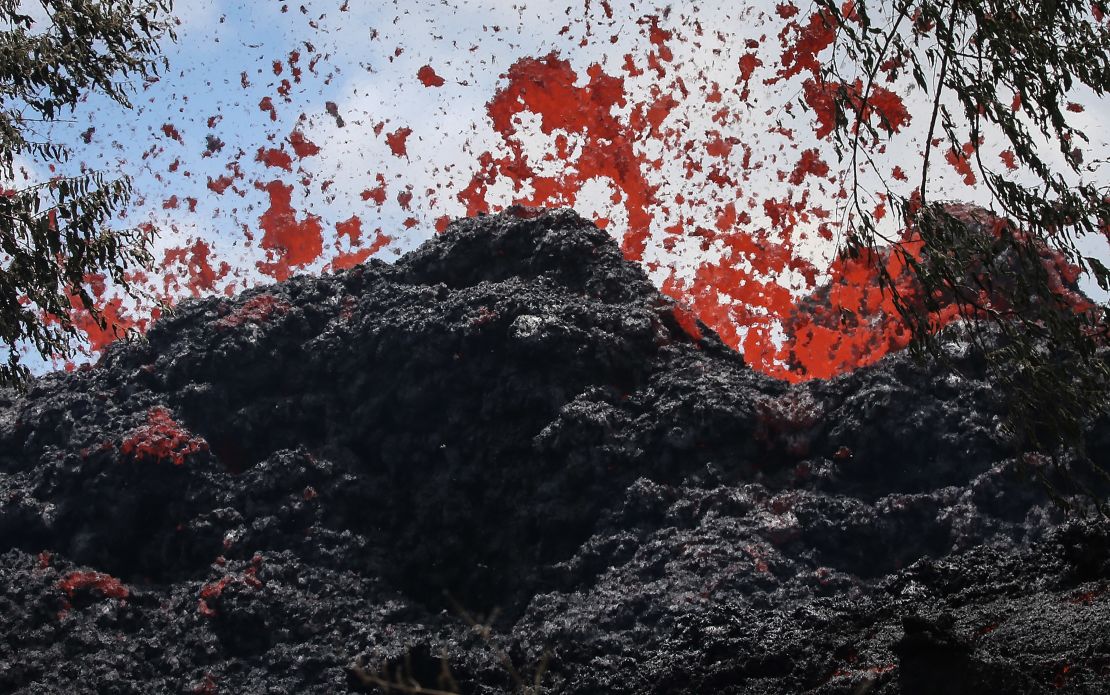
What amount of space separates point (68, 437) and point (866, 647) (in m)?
17.9

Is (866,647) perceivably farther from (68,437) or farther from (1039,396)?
(68,437)

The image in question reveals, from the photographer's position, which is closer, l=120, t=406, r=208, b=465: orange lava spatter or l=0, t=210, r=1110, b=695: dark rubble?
l=0, t=210, r=1110, b=695: dark rubble

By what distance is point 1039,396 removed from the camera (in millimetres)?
10812

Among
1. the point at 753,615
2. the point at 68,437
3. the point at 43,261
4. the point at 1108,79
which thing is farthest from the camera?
the point at 68,437

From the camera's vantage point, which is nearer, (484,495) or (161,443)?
(484,495)

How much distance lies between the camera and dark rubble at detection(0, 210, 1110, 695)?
65.3 ft

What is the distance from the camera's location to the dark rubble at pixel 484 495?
19906mm

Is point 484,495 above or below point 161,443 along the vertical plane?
below

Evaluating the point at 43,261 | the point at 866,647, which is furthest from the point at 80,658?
the point at 866,647

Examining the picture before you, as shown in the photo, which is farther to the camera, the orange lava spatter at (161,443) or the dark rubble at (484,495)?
the orange lava spatter at (161,443)

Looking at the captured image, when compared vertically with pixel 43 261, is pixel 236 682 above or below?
below

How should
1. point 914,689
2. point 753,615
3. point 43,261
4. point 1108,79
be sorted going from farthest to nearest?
point 753,615 < point 43,261 < point 914,689 < point 1108,79

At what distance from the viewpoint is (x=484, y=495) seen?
23562 mm

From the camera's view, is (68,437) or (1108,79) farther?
(68,437)
